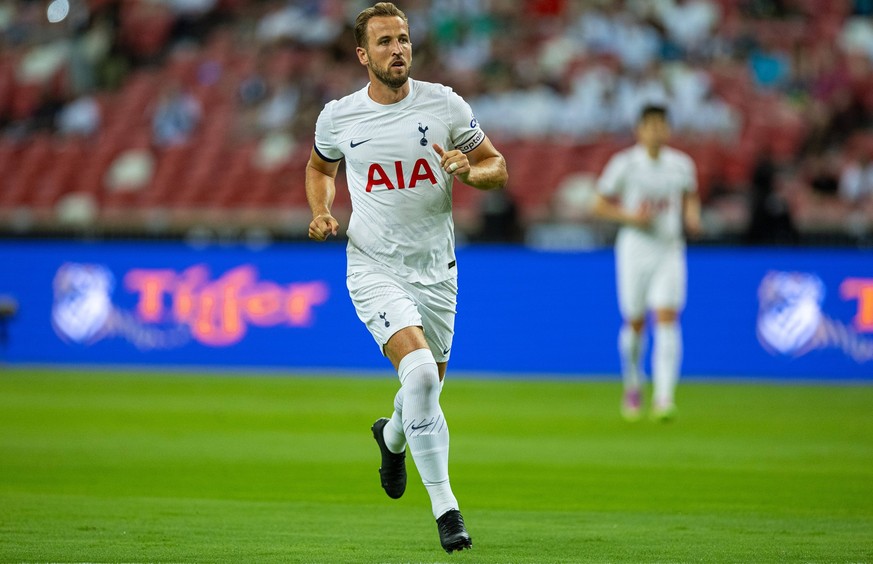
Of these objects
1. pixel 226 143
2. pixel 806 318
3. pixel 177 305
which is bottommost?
pixel 806 318

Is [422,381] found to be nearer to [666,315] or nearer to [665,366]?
[665,366]

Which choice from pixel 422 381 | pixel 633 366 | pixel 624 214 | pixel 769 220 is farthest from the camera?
pixel 769 220

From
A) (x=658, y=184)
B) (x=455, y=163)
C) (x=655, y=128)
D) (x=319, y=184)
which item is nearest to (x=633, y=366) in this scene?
(x=658, y=184)

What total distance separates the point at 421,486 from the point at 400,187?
9.07 feet

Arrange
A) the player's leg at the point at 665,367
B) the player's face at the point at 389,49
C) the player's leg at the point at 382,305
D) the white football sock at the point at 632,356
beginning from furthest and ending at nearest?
the white football sock at the point at 632,356
the player's leg at the point at 665,367
the player's face at the point at 389,49
the player's leg at the point at 382,305

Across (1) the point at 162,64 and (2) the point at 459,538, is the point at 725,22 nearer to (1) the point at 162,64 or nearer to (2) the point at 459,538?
(1) the point at 162,64

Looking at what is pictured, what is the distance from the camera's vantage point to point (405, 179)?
700 centimetres

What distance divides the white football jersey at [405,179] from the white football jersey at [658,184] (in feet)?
20.6

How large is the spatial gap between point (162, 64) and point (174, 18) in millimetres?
1062

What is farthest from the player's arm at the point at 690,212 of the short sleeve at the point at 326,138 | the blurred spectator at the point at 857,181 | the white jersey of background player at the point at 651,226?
the blurred spectator at the point at 857,181

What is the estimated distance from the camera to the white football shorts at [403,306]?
6.77 meters

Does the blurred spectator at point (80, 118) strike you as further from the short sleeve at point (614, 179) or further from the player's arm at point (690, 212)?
the player's arm at point (690, 212)

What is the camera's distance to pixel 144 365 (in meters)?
18.5

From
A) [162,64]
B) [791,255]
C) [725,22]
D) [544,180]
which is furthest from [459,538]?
[162,64]
